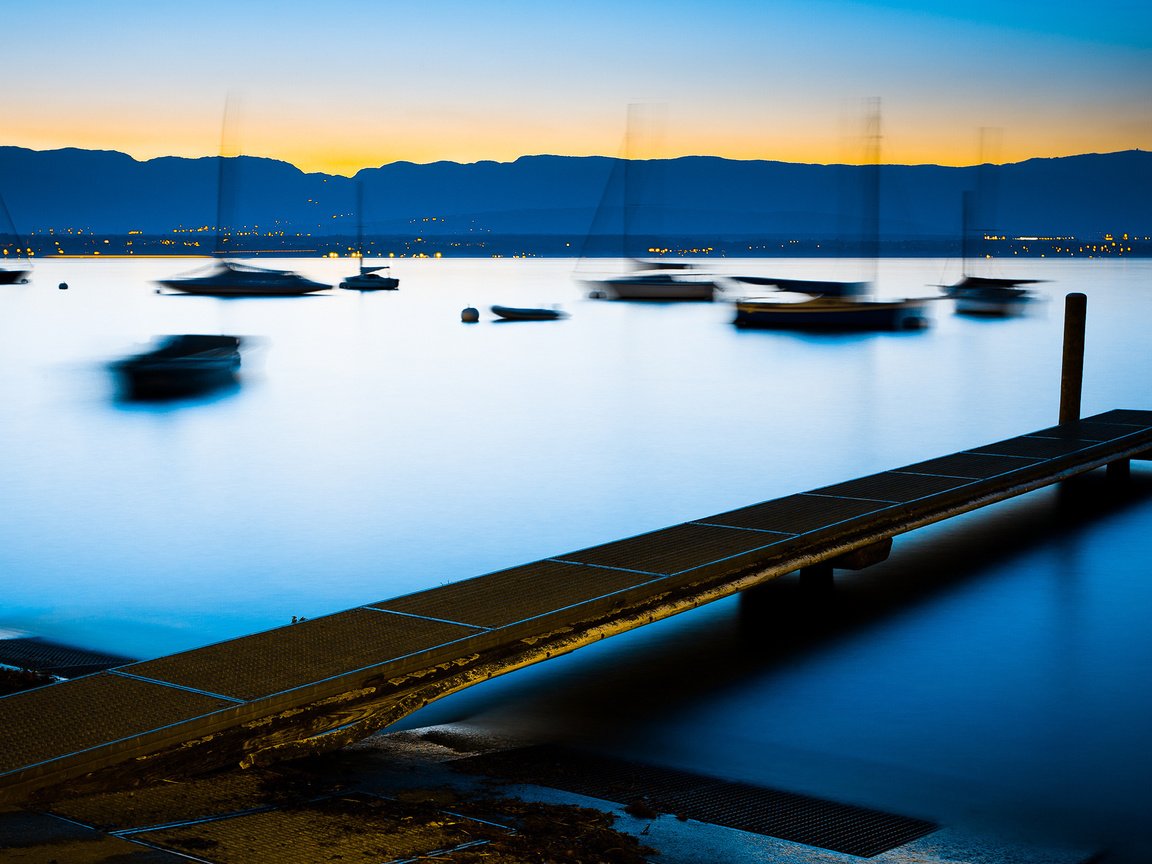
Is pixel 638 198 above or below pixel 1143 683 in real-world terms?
above

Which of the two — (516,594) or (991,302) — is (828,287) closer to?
(991,302)

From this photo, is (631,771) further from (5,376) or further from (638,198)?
(638,198)

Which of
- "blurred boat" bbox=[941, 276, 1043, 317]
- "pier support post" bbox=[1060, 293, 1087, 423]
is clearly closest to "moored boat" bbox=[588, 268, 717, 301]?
"blurred boat" bbox=[941, 276, 1043, 317]

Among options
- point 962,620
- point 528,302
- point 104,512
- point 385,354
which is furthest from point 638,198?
point 962,620

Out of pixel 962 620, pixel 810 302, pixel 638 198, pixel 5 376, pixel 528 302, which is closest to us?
pixel 962 620

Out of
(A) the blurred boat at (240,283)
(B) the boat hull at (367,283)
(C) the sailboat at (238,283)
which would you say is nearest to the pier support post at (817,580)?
(C) the sailboat at (238,283)

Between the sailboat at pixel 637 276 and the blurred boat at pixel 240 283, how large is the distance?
17.8 m

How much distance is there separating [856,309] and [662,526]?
3660 cm

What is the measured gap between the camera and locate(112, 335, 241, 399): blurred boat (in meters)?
27.7

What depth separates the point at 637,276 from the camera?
7444 centimetres

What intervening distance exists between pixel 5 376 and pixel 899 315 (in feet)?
103

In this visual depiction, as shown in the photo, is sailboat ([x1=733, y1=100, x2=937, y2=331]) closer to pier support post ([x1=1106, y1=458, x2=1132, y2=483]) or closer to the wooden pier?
pier support post ([x1=1106, y1=458, x2=1132, y2=483])

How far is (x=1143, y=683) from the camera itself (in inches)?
352

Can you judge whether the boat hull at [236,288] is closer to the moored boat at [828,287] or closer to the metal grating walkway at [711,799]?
the moored boat at [828,287]
